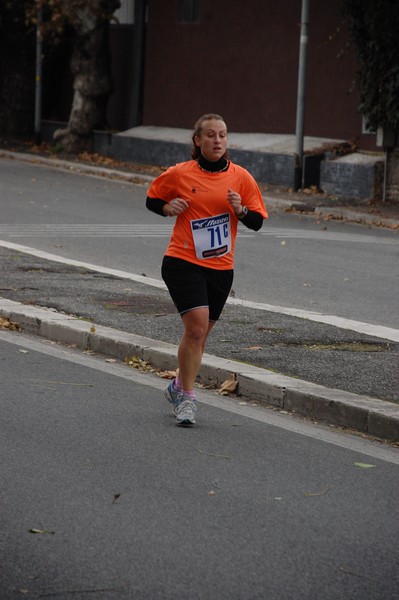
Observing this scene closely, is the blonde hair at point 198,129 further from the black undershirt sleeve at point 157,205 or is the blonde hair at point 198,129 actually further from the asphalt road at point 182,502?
the asphalt road at point 182,502

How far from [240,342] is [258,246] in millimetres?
7187

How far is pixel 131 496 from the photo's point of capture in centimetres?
569

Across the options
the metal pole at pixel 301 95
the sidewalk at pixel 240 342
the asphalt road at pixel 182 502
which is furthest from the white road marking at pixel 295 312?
the metal pole at pixel 301 95

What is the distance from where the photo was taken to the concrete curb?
724 centimetres

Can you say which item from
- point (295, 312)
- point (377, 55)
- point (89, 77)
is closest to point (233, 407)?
point (295, 312)

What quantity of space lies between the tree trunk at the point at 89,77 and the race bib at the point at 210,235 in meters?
22.5

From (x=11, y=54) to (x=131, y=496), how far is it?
2899cm

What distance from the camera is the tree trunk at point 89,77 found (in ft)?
96.8

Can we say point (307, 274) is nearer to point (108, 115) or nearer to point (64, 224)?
point (64, 224)

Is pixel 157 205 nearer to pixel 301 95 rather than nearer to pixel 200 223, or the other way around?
pixel 200 223

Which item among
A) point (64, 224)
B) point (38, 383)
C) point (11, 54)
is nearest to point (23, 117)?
point (11, 54)

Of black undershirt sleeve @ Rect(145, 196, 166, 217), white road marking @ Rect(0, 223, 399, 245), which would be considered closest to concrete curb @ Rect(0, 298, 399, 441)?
black undershirt sleeve @ Rect(145, 196, 166, 217)

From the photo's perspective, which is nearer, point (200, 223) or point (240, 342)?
point (200, 223)

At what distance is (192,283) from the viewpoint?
7.16 m
